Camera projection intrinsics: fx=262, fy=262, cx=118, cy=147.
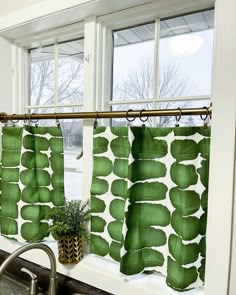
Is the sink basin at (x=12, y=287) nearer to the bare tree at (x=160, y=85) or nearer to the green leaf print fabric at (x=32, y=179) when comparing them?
the green leaf print fabric at (x=32, y=179)

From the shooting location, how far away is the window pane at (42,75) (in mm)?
1538

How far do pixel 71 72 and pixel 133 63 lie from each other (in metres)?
0.39

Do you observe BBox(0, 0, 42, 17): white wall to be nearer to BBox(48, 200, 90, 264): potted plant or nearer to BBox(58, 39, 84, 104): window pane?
BBox(58, 39, 84, 104): window pane

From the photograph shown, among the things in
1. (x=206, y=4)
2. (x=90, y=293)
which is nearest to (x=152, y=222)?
(x=90, y=293)

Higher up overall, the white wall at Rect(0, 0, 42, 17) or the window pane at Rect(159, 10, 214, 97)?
the white wall at Rect(0, 0, 42, 17)

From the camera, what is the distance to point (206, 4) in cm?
104

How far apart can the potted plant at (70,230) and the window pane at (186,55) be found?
664 mm

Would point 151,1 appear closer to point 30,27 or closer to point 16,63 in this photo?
point 30,27

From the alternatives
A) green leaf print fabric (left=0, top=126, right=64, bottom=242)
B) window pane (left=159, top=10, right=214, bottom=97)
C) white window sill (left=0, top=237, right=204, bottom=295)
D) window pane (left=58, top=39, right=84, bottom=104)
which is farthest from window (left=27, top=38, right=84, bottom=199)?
window pane (left=159, top=10, right=214, bottom=97)

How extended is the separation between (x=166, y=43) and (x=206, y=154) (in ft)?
1.74

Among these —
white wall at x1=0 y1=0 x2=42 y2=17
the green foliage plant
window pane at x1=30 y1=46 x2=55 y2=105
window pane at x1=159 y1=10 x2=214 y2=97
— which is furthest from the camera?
window pane at x1=30 y1=46 x2=55 y2=105

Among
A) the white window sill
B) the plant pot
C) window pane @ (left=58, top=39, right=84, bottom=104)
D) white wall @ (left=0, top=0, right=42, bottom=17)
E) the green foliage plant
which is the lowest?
the white window sill

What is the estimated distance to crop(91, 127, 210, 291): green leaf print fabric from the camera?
0.97 m

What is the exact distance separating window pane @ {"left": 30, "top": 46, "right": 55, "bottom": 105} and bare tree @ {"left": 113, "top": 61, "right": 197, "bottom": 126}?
0.48 m
